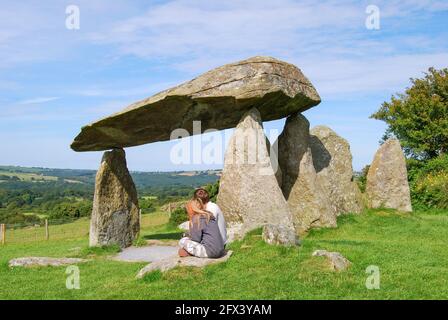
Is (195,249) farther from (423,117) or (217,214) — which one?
(423,117)

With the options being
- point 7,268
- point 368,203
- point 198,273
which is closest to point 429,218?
point 368,203

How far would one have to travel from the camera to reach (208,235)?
37.1 ft

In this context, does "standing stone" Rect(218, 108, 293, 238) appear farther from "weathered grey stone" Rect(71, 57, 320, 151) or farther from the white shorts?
the white shorts

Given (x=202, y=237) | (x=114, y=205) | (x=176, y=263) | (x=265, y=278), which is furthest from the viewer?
(x=114, y=205)

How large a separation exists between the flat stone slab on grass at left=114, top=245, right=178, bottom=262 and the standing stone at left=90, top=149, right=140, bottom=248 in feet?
2.52

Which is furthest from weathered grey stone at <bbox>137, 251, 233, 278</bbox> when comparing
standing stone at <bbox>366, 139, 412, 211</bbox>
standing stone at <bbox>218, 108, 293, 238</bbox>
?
standing stone at <bbox>366, 139, 412, 211</bbox>

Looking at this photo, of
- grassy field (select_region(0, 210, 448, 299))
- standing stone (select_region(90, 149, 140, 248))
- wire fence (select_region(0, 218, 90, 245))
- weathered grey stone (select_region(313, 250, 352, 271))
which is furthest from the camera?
wire fence (select_region(0, 218, 90, 245))

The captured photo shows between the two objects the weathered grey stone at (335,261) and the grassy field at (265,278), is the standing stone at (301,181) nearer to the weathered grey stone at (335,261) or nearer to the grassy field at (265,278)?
the grassy field at (265,278)

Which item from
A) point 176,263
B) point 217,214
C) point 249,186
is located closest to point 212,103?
point 249,186

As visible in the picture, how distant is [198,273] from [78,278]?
315 centimetres

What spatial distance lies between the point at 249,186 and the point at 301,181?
3.31 metres

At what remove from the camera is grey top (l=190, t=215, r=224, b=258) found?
11.3 m

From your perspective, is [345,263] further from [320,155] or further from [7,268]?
[320,155]
